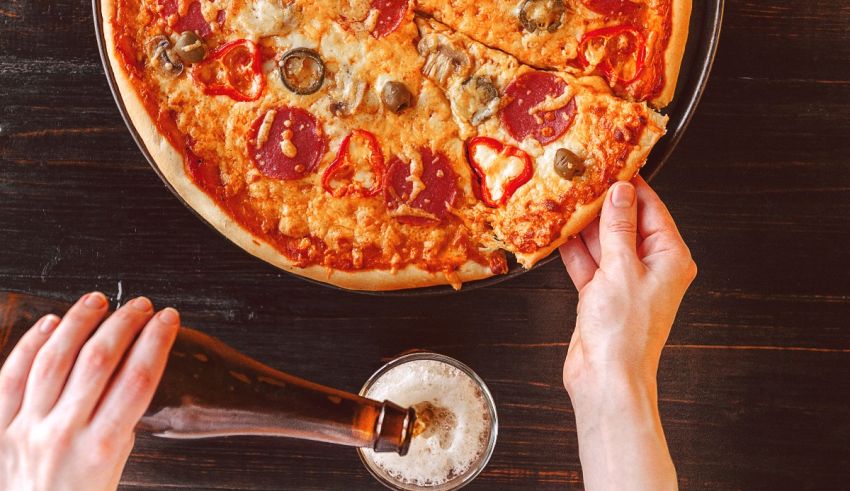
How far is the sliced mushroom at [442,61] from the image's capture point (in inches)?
101

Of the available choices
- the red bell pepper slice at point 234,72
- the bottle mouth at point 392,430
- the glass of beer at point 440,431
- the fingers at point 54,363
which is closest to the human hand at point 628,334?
the glass of beer at point 440,431

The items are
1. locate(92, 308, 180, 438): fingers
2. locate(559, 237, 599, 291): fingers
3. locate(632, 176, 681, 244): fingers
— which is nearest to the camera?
locate(92, 308, 180, 438): fingers

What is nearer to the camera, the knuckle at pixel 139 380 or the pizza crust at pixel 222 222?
the knuckle at pixel 139 380

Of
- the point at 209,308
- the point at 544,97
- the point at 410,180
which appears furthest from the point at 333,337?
the point at 544,97

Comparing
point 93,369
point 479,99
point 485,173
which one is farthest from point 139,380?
point 479,99

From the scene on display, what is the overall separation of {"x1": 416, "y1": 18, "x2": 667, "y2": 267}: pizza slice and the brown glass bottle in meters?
0.74

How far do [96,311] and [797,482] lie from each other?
2757 mm

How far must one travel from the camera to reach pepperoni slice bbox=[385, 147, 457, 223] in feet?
8.41

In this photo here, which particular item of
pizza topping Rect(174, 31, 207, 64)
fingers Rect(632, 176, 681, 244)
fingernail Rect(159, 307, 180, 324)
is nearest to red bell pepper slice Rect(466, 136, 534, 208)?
fingers Rect(632, 176, 681, 244)

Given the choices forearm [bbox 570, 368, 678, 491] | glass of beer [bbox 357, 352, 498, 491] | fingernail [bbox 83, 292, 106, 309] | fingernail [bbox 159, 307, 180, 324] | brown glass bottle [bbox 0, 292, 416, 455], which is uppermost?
fingernail [bbox 83, 292, 106, 309]

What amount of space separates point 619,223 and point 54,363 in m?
1.70

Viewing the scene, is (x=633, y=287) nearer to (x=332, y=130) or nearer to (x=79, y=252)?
(x=332, y=130)

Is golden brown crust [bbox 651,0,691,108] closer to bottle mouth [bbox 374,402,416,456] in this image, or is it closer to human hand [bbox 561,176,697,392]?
human hand [bbox 561,176,697,392]

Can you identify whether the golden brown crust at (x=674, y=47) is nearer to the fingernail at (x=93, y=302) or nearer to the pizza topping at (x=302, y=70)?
the pizza topping at (x=302, y=70)
